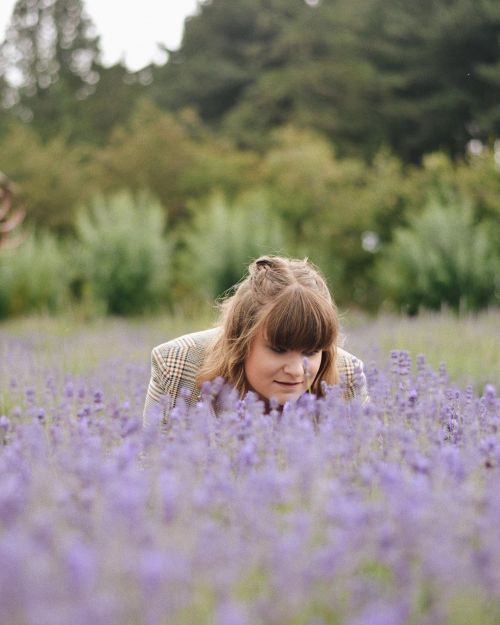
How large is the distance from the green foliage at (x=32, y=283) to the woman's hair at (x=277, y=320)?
29.0 feet

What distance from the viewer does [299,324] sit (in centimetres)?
277

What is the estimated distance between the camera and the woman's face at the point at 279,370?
9.05 feet

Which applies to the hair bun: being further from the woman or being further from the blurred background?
the blurred background

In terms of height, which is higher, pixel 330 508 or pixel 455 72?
pixel 455 72

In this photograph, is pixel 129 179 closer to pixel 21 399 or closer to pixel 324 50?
pixel 324 50

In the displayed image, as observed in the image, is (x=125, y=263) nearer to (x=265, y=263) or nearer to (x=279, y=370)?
(x=265, y=263)

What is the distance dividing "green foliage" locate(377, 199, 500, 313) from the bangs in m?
6.57

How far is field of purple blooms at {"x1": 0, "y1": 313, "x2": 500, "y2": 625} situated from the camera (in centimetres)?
99

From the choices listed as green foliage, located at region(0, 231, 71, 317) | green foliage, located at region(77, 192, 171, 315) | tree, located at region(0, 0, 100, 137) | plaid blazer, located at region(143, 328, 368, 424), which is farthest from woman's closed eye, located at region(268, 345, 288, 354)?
tree, located at region(0, 0, 100, 137)

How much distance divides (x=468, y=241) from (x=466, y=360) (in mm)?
4822

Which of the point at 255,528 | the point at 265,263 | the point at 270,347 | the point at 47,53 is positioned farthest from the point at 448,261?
the point at 47,53

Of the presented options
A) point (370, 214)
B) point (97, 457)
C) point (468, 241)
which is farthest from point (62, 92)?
point (97, 457)

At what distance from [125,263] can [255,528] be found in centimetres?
1025

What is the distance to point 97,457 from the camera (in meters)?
1.54
